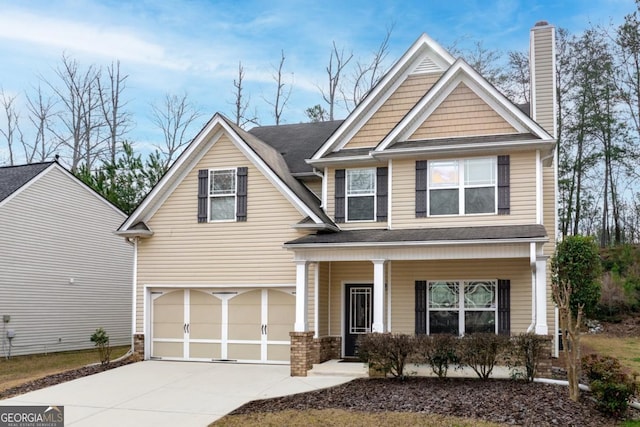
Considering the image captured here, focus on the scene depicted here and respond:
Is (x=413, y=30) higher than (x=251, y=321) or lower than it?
higher

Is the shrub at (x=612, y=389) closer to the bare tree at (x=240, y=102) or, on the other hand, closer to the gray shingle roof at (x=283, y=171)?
the gray shingle roof at (x=283, y=171)

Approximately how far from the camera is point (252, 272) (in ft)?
51.9

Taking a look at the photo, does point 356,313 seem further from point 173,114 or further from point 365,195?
point 173,114

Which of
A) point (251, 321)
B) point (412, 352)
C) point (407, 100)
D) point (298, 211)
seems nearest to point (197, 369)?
point (251, 321)

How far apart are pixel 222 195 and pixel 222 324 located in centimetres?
341

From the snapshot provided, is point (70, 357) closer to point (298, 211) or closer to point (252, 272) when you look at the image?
point (252, 272)

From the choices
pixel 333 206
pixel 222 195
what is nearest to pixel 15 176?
pixel 222 195

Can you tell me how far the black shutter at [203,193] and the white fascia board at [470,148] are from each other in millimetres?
4638

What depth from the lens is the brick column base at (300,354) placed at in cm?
1373

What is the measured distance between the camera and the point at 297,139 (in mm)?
19078

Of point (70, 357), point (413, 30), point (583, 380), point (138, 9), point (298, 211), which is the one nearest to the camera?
point (583, 380)

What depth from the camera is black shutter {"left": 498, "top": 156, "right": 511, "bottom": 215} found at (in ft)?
46.4

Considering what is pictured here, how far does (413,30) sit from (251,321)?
2027cm

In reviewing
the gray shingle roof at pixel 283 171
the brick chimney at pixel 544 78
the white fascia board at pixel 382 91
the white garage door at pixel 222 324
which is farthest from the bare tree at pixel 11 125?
the brick chimney at pixel 544 78
